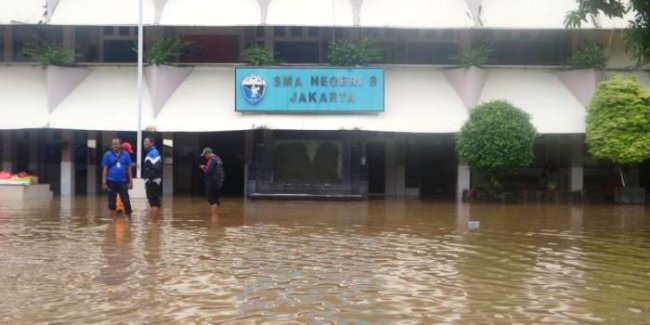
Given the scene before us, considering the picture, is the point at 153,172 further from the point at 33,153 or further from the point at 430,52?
the point at 33,153

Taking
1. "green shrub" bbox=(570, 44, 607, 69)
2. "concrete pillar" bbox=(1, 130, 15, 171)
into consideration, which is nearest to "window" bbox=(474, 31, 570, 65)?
"green shrub" bbox=(570, 44, 607, 69)

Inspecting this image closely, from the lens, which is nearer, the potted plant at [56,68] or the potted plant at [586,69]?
the potted plant at [586,69]

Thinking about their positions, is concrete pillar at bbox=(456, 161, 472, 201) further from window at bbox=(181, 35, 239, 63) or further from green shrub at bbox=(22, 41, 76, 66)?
green shrub at bbox=(22, 41, 76, 66)

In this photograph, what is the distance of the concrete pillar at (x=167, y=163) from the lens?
2612cm

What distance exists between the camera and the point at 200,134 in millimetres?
28156

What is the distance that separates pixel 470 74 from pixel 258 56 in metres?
7.39

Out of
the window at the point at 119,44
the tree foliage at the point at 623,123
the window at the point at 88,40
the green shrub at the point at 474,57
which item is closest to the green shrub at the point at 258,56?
the window at the point at 119,44

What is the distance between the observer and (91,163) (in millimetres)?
27078

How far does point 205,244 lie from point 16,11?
17.4 meters

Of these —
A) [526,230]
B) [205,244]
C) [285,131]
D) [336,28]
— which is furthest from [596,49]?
[205,244]

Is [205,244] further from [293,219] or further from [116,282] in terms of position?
[293,219]

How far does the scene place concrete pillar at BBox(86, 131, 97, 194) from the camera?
88.1ft

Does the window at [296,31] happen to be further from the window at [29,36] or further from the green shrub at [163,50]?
the window at [29,36]

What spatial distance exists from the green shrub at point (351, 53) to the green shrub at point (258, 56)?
211cm
